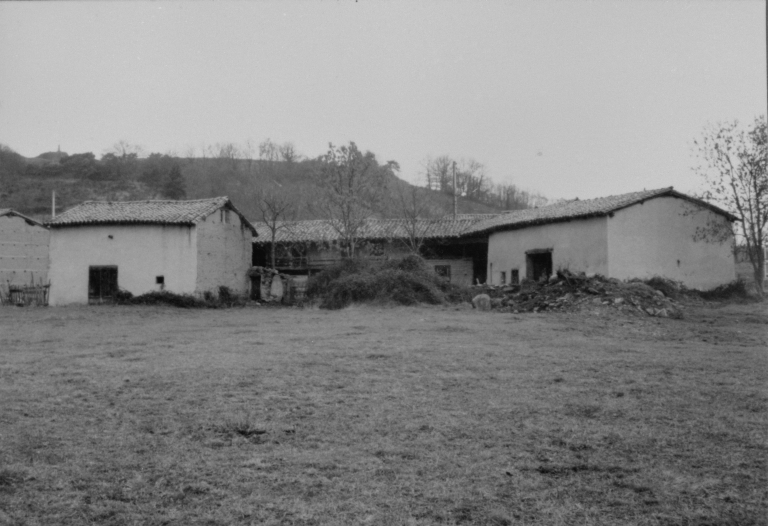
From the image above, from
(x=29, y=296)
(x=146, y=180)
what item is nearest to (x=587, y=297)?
(x=29, y=296)

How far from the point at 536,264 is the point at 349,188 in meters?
9.33

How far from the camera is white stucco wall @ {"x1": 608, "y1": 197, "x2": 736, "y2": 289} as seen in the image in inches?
893

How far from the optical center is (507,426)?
592cm

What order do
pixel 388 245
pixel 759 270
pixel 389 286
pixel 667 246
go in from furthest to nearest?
pixel 388 245, pixel 759 270, pixel 667 246, pixel 389 286

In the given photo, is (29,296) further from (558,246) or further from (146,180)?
(146,180)

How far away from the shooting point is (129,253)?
25.8m

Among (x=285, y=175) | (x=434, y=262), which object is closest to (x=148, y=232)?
(x=434, y=262)

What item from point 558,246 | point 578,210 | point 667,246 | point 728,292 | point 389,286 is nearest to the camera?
point 389,286

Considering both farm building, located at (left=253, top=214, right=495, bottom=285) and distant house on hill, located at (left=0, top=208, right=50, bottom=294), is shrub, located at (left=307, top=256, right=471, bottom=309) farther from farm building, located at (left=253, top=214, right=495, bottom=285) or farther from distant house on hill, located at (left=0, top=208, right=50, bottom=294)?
distant house on hill, located at (left=0, top=208, right=50, bottom=294)

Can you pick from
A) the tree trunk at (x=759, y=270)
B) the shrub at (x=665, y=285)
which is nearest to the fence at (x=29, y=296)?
the shrub at (x=665, y=285)

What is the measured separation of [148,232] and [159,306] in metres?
3.39

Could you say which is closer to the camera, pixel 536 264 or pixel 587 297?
pixel 587 297

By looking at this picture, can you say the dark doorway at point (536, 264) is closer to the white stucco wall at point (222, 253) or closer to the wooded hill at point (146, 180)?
the white stucco wall at point (222, 253)

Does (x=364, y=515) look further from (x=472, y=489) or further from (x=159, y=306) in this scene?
(x=159, y=306)
